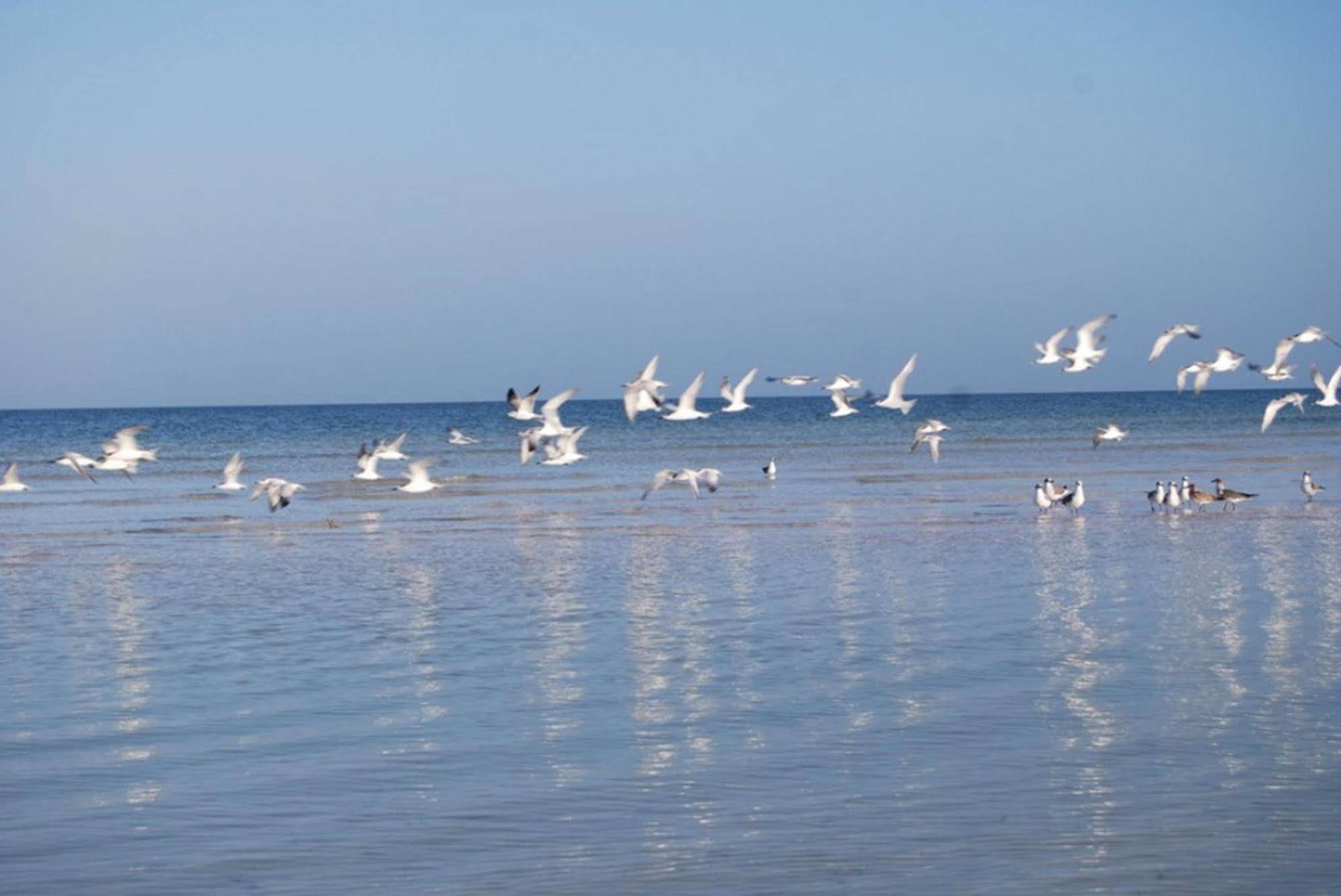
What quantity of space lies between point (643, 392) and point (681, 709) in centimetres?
1757

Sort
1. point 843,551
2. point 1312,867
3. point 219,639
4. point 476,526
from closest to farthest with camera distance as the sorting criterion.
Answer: point 1312,867
point 219,639
point 843,551
point 476,526

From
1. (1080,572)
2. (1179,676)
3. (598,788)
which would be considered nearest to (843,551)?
(1080,572)

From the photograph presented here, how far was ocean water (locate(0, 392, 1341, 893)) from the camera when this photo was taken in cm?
795

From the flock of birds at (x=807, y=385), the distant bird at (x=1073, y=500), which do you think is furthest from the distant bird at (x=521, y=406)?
the distant bird at (x=1073, y=500)

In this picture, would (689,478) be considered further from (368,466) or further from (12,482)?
(12,482)

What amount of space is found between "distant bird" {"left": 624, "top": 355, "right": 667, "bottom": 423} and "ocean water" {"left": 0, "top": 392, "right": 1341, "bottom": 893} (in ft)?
11.0

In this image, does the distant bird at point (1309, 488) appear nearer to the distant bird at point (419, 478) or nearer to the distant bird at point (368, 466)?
the distant bird at point (419, 478)

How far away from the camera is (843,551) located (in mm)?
21406

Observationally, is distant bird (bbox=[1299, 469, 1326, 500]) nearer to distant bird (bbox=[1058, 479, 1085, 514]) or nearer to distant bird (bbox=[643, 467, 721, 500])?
distant bird (bbox=[1058, 479, 1085, 514])

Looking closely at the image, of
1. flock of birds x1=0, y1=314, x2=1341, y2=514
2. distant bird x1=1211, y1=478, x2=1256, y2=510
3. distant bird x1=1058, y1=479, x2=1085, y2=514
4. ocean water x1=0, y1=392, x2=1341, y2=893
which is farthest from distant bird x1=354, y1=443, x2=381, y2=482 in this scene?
distant bird x1=1211, y1=478, x2=1256, y2=510

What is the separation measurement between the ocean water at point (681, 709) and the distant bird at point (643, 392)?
11.0 feet

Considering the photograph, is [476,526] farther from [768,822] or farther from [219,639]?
[768,822]

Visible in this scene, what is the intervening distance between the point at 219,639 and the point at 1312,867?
30.6ft

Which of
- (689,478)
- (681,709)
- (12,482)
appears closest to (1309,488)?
(689,478)
